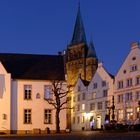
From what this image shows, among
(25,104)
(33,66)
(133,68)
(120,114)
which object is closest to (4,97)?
(25,104)

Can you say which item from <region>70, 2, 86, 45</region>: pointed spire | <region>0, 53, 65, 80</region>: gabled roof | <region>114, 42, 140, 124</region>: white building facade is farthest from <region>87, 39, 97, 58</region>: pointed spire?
<region>0, 53, 65, 80</region>: gabled roof

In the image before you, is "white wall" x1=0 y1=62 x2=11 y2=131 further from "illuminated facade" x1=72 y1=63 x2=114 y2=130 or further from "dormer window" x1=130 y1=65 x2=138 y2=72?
"illuminated facade" x1=72 y1=63 x2=114 y2=130

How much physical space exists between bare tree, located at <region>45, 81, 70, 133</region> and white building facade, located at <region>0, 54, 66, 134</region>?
818 millimetres

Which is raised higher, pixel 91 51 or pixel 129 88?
pixel 91 51

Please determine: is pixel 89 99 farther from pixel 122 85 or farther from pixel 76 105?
pixel 122 85

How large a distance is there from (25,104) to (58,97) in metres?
4.79

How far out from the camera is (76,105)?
386 ft

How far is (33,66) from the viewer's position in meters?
67.2

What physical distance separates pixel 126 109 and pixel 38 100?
107ft

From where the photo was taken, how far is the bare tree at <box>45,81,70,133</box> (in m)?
61.0

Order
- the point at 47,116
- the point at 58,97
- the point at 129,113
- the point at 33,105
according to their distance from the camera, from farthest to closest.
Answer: the point at 129,113 < the point at 47,116 < the point at 33,105 < the point at 58,97

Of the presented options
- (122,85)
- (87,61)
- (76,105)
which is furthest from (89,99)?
(87,61)

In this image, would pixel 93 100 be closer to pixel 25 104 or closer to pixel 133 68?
pixel 133 68

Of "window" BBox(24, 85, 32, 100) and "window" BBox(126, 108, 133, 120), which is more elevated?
"window" BBox(24, 85, 32, 100)
